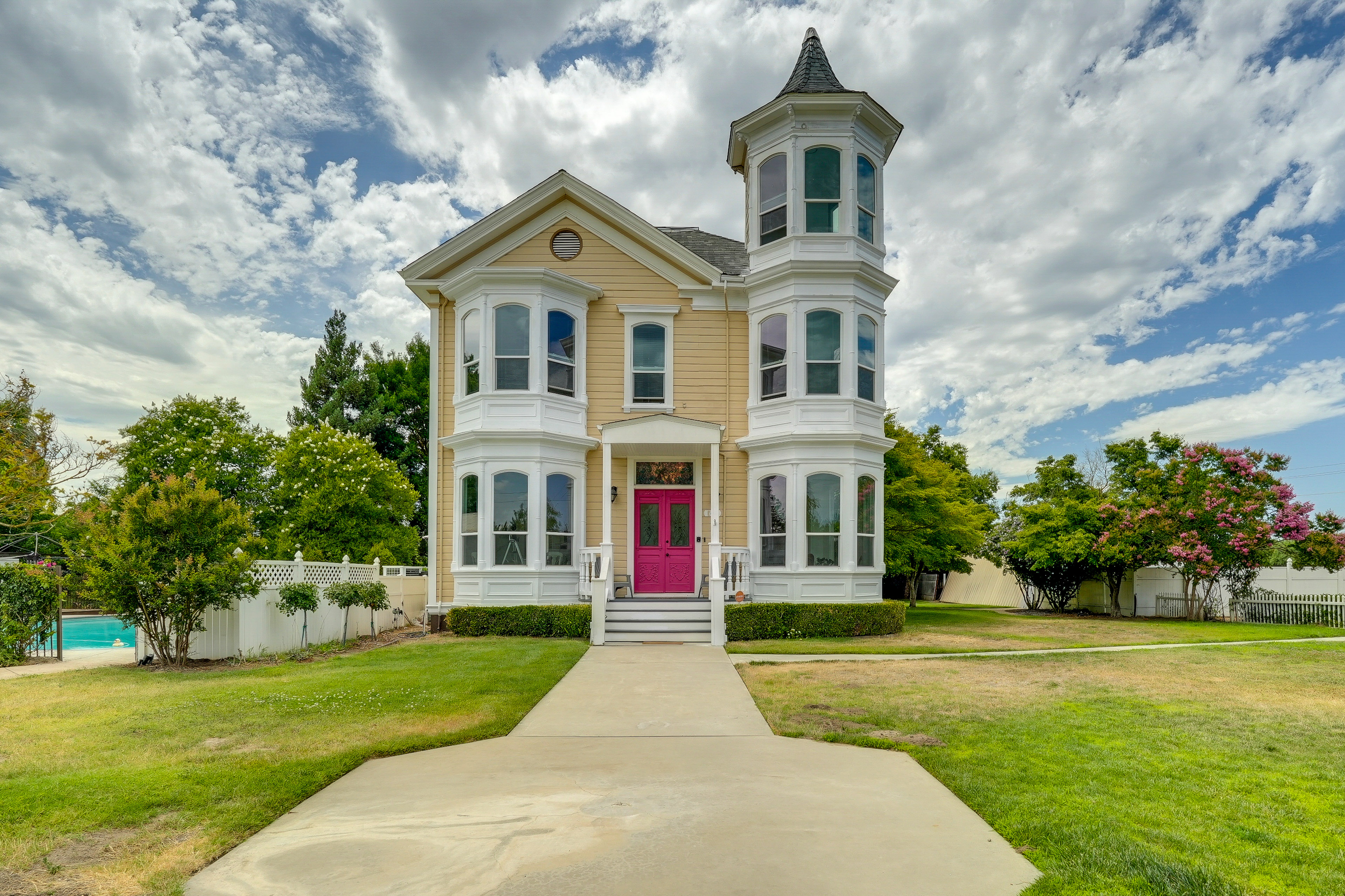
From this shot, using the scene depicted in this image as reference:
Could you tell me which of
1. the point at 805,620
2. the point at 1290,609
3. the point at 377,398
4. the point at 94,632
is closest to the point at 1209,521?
the point at 1290,609

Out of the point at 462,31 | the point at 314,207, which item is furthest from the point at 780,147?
the point at 314,207

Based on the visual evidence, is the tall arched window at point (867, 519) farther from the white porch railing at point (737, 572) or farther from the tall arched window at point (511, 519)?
the tall arched window at point (511, 519)

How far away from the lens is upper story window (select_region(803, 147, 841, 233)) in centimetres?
1589

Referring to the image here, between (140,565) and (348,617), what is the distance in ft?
15.4

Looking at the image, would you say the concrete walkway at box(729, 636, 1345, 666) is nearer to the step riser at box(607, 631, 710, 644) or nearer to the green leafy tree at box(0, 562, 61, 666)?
the step riser at box(607, 631, 710, 644)

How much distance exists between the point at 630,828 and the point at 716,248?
51.5 ft

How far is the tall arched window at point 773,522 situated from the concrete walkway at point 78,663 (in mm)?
10748

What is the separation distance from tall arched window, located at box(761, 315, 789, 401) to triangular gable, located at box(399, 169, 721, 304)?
5.09 ft

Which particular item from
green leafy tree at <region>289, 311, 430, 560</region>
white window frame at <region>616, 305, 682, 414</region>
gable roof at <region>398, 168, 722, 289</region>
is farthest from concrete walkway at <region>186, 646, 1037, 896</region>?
green leafy tree at <region>289, 311, 430, 560</region>

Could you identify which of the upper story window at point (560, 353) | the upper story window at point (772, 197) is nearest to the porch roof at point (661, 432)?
the upper story window at point (560, 353)

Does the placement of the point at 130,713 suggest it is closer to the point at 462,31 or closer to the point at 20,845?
the point at 20,845

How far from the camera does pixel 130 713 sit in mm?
7445

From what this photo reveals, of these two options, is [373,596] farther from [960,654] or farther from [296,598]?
[960,654]

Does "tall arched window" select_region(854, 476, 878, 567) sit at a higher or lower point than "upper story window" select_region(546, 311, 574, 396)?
lower
